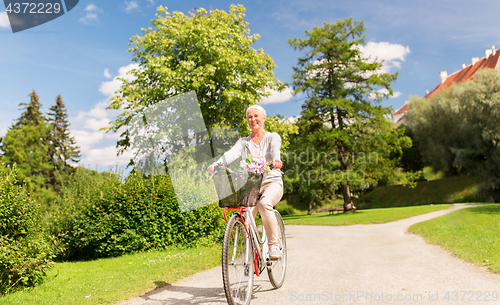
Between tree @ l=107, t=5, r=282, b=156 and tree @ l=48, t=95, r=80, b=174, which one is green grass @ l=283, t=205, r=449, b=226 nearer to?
tree @ l=107, t=5, r=282, b=156

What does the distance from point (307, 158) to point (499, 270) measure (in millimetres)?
21199

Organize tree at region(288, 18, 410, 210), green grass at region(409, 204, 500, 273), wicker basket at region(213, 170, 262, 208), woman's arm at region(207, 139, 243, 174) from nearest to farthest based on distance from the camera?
wicker basket at region(213, 170, 262, 208)
woman's arm at region(207, 139, 243, 174)
green grass at region(409, 204, 500, 273)
tree at region(288, 18, 410, 210)

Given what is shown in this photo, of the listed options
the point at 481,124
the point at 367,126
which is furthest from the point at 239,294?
the point at 481,124

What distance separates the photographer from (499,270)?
4.62 metres

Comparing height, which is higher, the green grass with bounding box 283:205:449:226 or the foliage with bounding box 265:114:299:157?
the foliage with bounding box 265:114:299:157

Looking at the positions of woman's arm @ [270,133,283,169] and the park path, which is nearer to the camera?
the park path

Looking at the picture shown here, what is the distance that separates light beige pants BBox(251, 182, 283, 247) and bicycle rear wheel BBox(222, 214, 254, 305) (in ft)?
1.01

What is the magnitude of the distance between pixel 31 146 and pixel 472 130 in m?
44.8

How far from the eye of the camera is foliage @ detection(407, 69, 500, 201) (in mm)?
25922

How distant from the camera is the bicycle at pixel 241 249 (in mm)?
3447

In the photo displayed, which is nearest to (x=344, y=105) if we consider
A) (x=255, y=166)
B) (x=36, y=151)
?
(x=255, y=166)

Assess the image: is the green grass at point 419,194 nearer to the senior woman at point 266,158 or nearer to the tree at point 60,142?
the senior woman at point 266,158

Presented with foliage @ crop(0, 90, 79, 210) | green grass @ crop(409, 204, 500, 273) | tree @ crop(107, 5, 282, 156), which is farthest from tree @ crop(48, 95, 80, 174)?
green grass @ crop(409, 204, 500, 273)

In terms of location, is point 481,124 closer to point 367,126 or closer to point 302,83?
point 367,126
